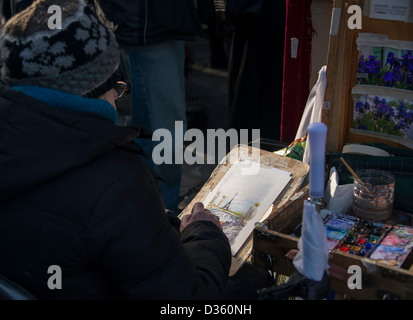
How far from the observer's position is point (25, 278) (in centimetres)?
119

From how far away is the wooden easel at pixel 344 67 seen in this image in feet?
5.59

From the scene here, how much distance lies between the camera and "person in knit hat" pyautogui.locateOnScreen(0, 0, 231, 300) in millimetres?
1077

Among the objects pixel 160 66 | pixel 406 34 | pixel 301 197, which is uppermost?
pixel 406 34

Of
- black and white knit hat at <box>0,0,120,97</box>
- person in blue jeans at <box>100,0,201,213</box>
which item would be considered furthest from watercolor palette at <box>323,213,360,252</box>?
person in blue jeans at <box>100,0,201,213</box>

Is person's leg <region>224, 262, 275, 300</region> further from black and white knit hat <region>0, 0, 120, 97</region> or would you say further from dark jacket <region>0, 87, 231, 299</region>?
black and white knit hat <region>0, 0, 120, 97</region>

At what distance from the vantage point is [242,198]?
1.82 meters

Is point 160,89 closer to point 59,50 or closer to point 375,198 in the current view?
point 375,198

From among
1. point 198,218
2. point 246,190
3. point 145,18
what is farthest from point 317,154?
point 145,18

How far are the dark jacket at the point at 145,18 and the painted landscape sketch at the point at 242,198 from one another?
118 cm

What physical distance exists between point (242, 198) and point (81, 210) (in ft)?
2.78

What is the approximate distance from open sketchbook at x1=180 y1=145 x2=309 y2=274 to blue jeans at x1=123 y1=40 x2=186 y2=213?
3.42 ft

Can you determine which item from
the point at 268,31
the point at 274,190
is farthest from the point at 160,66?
the point at 274,190

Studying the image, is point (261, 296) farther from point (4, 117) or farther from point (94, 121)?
point (4, 117)
